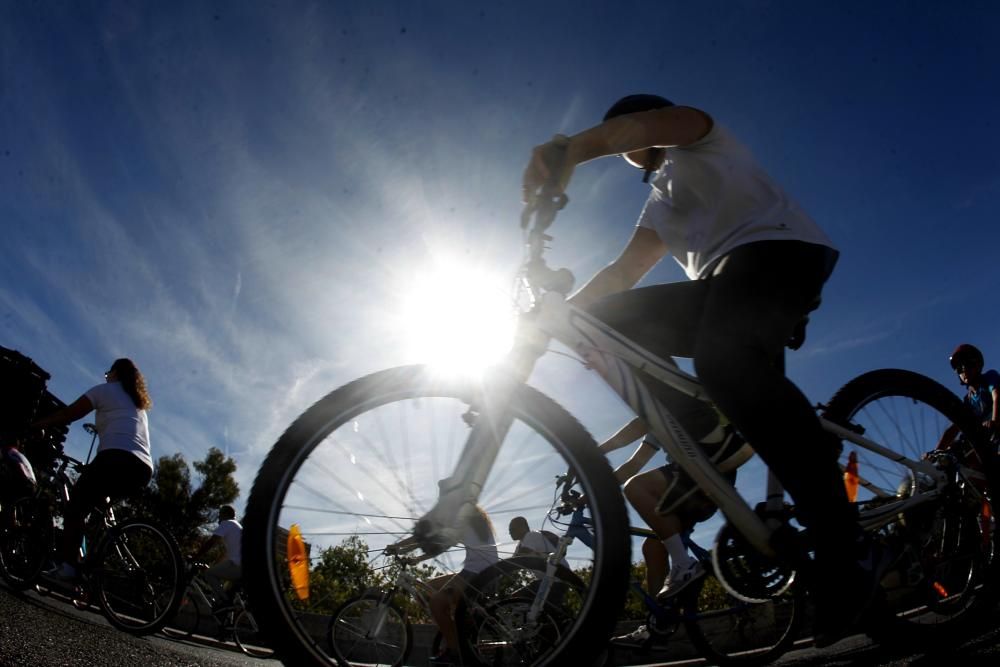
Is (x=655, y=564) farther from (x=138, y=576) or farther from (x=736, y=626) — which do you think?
(x=138, y=576)

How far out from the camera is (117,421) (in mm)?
4848

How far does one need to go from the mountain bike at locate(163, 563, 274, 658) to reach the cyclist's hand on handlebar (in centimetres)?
779

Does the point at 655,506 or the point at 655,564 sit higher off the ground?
the point at 655,506

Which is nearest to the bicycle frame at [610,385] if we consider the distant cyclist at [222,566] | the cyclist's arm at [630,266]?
the cyclist's arm at [630,266]

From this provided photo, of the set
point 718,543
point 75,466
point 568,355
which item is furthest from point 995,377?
point 75,466

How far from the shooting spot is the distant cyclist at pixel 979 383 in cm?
484

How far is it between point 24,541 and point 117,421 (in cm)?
200

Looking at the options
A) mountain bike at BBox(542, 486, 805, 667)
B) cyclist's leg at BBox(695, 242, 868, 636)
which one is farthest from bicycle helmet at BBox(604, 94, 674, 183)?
mountain bike at BBox(542, 486, 805, 667)

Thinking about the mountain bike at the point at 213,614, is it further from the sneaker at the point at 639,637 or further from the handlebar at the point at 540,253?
the handlebar at the point at 540,253

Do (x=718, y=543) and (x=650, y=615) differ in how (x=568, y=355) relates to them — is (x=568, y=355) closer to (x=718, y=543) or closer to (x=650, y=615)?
(x=718, y=543)

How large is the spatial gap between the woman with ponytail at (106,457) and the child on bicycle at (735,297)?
452 centimetres

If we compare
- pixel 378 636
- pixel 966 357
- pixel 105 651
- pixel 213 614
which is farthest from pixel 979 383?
pixel 213 614

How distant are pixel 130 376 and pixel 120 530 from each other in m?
1.30

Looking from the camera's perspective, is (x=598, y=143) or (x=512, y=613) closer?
(x=598, y=143)
